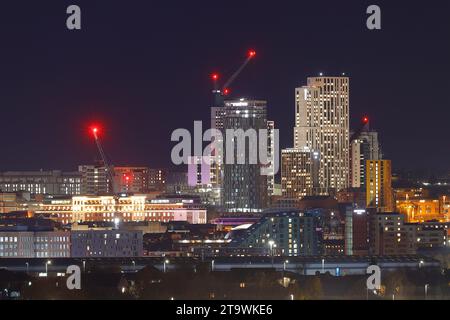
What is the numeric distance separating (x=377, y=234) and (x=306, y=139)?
35717 millimetres

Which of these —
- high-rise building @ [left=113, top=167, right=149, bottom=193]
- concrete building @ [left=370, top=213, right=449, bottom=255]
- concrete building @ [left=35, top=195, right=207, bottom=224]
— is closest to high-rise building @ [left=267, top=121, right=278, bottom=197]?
concrete building @ [left=35, top=195, right=207, bottom=224]

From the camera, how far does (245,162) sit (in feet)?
272

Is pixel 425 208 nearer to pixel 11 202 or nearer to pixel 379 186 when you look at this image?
pixel 379 186

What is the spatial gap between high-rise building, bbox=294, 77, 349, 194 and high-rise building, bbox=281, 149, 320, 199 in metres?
4.63

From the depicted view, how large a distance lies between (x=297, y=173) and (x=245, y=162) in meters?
3.62

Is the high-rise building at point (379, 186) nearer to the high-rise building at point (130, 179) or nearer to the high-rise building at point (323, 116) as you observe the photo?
the high-rise building at point (323, 116)

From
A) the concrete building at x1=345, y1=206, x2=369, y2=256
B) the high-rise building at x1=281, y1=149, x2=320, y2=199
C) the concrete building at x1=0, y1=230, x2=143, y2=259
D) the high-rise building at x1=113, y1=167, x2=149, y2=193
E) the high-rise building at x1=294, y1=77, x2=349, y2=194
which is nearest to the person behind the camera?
the concrete building at x1=0, y1=230, x2=143, y2=259

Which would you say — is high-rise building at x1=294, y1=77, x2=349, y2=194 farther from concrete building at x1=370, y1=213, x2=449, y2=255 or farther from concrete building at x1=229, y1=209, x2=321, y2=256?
concrete building at x1=229, y1=209, x2=321, y2=256

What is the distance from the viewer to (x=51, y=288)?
31.6 m

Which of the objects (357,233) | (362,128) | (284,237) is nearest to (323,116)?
(362,128)

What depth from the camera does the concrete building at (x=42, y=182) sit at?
320 ft

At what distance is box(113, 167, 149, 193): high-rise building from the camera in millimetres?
91875

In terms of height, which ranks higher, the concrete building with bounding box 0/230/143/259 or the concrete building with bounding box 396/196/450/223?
the concrete building with bounding box 396/196/450/223
